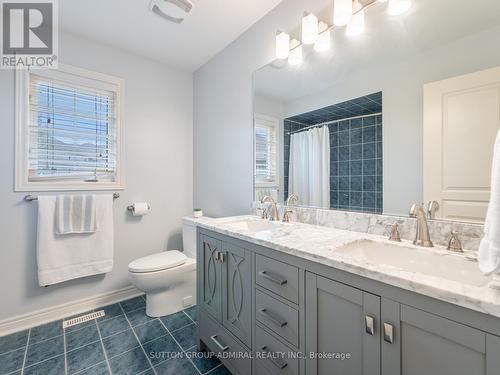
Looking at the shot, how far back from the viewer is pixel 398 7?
3.82ft

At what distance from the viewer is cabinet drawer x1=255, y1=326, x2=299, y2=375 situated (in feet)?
3.22

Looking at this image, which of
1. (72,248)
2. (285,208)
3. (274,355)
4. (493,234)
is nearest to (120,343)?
(72,248)

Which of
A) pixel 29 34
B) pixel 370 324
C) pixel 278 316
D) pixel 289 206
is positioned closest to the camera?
pixel 370 324

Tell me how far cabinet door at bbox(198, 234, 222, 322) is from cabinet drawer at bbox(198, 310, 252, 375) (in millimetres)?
68

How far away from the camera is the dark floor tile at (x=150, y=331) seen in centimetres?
171

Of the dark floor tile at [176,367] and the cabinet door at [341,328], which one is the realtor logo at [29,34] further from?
the cabinet door at [341,328]

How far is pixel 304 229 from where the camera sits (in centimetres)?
139

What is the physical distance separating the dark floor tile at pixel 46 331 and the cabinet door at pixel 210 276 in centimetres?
117

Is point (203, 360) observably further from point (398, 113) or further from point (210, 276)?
point (398, 113)

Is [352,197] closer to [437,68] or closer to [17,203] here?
[437,68]

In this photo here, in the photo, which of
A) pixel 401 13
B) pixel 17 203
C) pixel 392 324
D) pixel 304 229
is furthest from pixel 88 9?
pixel 392 324

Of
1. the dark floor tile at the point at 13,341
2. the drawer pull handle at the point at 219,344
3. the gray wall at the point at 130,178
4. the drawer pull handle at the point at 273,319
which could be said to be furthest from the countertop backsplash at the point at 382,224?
the dark floor tile at the point at 13,341

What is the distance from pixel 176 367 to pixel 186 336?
11.6 inches

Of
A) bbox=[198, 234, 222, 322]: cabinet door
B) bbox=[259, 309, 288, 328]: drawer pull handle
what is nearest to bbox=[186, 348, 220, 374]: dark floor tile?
bbox=[198, 234, 222, 322]: cabinet door
